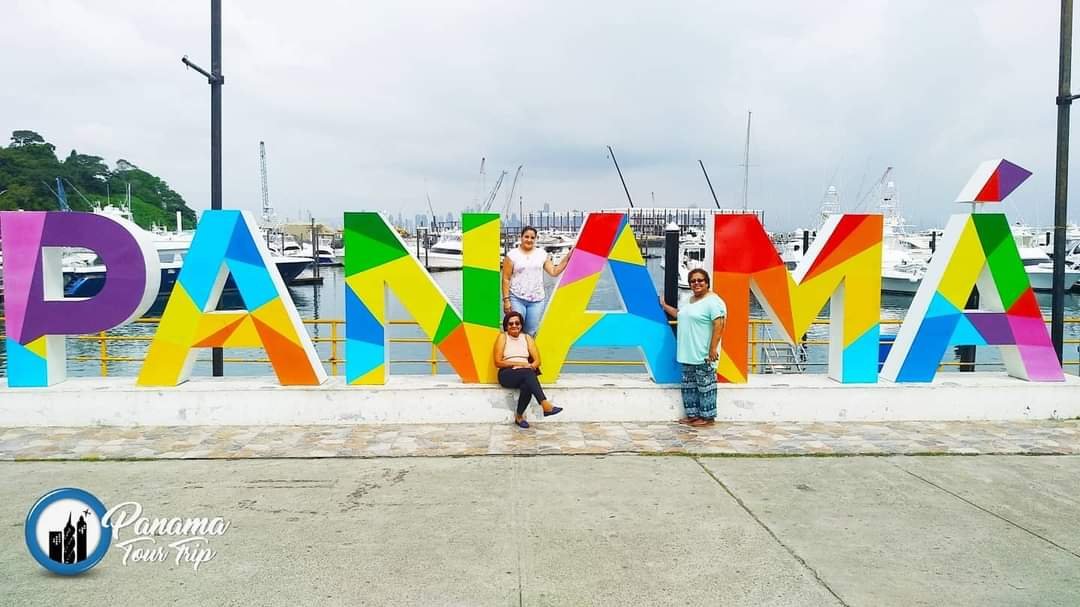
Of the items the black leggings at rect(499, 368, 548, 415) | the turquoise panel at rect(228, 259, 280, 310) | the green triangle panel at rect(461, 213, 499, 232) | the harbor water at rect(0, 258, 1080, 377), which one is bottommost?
the harbor water at rect(0, 258, 1080, 377)

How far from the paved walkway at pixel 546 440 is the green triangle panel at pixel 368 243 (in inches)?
74.1

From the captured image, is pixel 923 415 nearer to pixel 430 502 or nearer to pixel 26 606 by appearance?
pixel 430 502

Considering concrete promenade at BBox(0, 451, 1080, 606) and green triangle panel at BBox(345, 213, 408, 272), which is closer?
concrete promenade at BBox(0, 451, 1080, 606)

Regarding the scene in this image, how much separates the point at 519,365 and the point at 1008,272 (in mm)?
6001

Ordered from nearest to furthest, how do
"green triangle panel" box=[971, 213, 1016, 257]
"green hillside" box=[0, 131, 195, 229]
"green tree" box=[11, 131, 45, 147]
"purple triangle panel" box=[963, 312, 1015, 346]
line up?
"green triangle panel" box=[971, 213, 1016, 257]
"purple triangle panel" box=[963, 312, 1015, 346]
"green hillside" box=[0, 131, 195, 229]
"green tree" box=[11, 131, 45, 147]

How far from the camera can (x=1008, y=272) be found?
914 centimetres

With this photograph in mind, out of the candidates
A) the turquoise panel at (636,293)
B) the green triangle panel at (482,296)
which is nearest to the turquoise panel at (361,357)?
the green triangle panel at (482,296)

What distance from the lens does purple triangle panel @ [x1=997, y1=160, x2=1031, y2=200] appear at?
9148mm

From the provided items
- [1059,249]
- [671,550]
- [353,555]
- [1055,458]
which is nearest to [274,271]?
[353,555]

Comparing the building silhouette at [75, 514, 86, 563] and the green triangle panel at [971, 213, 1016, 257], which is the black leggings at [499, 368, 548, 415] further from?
the green triangle panel at [971, 213, 1016, 257]

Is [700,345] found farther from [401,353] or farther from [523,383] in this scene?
[401,353]

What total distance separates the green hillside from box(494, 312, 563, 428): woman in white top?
70.5m

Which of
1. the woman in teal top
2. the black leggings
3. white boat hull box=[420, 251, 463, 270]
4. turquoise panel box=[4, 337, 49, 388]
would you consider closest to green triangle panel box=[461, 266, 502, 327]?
the black leggings
